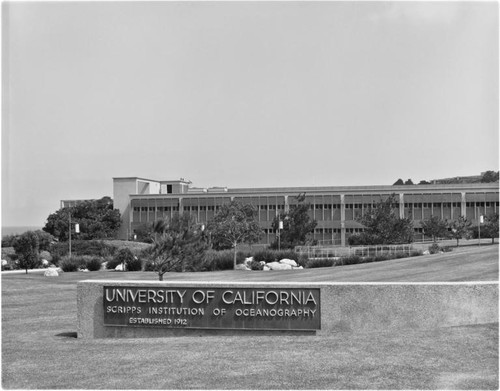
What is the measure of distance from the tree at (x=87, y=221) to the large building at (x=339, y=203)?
130 inches

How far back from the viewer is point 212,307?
1345 centimetres

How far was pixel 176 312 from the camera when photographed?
44.6 ft

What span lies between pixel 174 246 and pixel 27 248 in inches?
1007

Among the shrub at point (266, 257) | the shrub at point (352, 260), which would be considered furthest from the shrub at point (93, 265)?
the shrub at point (352, 260)

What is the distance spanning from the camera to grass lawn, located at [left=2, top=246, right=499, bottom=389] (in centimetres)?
955

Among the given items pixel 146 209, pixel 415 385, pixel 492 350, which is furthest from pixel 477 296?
pixel 146 209

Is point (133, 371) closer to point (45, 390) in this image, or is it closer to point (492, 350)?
point (45, 390)

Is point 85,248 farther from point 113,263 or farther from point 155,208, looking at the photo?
point 155,208

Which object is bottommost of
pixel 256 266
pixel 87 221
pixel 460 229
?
pixel 256 266

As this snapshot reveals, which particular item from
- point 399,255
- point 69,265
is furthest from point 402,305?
point 69,265

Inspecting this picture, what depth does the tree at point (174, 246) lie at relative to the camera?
18.6 m

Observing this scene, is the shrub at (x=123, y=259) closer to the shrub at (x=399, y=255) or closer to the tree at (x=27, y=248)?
the tree at (x=27, y=248)

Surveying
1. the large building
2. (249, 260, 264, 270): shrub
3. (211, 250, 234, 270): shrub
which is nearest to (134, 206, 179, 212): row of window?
the large building

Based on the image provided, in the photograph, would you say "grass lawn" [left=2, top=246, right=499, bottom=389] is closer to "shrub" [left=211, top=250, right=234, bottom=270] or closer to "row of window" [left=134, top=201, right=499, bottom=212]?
"shrub" [left=211, top=250, right=234, bottom=270]
